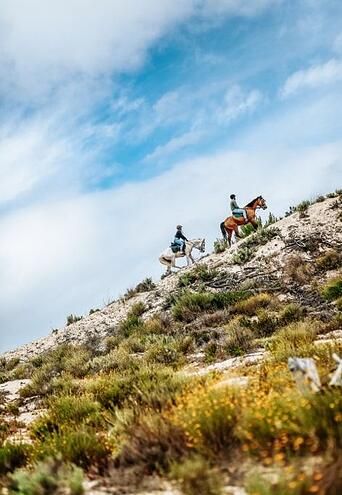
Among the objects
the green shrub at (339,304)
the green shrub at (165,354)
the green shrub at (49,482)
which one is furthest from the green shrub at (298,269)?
the green shrub at (49,482)

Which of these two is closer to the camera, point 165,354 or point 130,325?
point 165,354

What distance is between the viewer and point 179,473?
453 centimetres

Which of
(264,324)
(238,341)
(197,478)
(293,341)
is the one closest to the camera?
(197,478)

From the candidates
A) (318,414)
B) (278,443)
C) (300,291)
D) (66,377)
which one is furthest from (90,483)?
(300,291)

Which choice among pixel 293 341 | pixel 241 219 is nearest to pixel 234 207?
pixel 241 219

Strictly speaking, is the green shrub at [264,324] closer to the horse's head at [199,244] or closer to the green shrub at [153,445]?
the green shrub at [153,445]

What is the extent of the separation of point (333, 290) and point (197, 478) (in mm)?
13543

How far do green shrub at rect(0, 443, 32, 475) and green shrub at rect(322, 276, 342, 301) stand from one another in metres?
12.2

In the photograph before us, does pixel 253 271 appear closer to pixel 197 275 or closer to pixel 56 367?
pixel 197 275

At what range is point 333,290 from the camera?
16.9 metres

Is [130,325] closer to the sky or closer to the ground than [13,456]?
closer to the sky

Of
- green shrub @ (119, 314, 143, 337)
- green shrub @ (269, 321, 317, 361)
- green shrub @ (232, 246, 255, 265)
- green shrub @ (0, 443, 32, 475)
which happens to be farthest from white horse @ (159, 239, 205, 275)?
green shrub @ (0, 443, 32, 475)

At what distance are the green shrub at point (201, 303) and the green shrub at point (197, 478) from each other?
15198 mm

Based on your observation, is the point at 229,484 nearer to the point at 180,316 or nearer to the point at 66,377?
the point at 66,377
